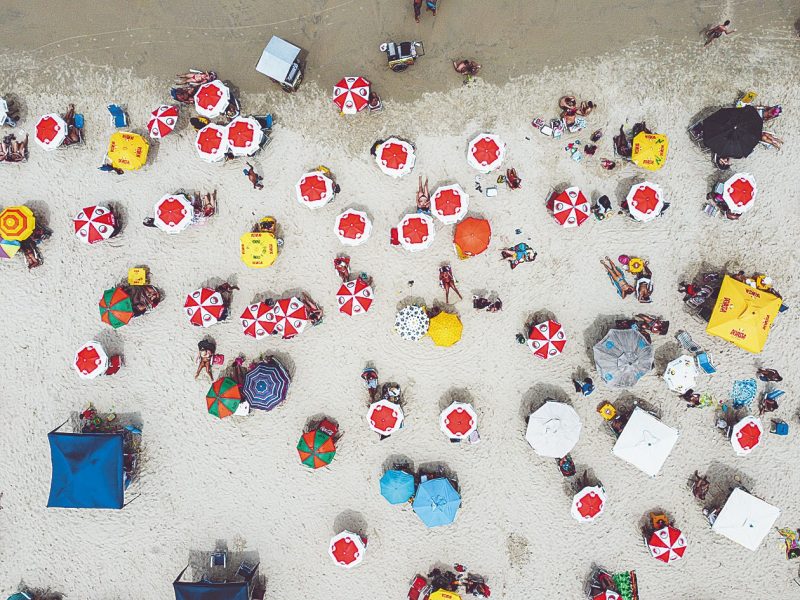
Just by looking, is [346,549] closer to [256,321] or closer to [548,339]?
[256,321]

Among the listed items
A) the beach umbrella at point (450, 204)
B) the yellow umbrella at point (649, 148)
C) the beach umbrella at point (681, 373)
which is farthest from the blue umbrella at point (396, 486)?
the yellow umbrella at point (649, 148)

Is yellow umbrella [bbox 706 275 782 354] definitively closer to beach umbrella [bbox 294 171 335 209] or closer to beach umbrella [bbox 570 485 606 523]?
beach umbrella [bbox 570 485 606 523]

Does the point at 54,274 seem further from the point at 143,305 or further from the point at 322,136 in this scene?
the point at 322,136

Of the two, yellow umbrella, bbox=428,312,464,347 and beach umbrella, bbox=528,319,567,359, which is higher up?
beach umbrella, bbox=528,319,567,359

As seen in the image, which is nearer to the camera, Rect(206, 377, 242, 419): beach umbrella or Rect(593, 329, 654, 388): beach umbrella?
Rect(593, 329, 654, 388): beach umbrella

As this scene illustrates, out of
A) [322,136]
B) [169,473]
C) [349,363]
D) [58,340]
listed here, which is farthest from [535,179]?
[58,340]

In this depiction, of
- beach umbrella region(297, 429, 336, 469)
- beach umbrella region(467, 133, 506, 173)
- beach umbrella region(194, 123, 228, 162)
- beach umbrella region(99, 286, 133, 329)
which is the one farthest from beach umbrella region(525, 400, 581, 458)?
beach umbrella region(99, 286, 133, 329)

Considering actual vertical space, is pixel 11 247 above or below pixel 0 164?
below
